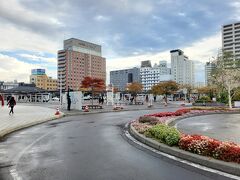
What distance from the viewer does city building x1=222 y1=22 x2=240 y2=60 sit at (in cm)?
10869

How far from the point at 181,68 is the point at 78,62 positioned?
75.6 m

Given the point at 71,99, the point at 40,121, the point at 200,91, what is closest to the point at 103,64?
the point at 200,91

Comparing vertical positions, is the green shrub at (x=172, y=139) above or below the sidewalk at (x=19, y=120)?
above

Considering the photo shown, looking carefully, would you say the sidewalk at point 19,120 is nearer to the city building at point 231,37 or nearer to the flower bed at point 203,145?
the flower bed at point 203,145

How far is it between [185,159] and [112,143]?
3.75m

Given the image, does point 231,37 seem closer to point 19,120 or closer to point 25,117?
point 25,117

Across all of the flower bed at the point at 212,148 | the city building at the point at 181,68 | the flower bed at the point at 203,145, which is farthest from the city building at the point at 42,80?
the flower bed at the point at 212,148

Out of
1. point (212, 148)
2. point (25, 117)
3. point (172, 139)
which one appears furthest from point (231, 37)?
point (212, 148)

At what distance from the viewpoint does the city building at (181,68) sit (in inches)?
7298

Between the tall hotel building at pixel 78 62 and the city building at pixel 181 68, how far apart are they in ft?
180

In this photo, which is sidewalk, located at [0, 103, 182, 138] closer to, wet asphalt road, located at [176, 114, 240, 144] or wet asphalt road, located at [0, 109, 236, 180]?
wet asphalt road, located at [0, 109, 236, 180]

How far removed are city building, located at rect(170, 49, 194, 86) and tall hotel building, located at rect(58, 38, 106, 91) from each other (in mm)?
54884

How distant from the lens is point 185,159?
26.5ft

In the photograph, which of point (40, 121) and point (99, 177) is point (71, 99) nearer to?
point (40, 121)
